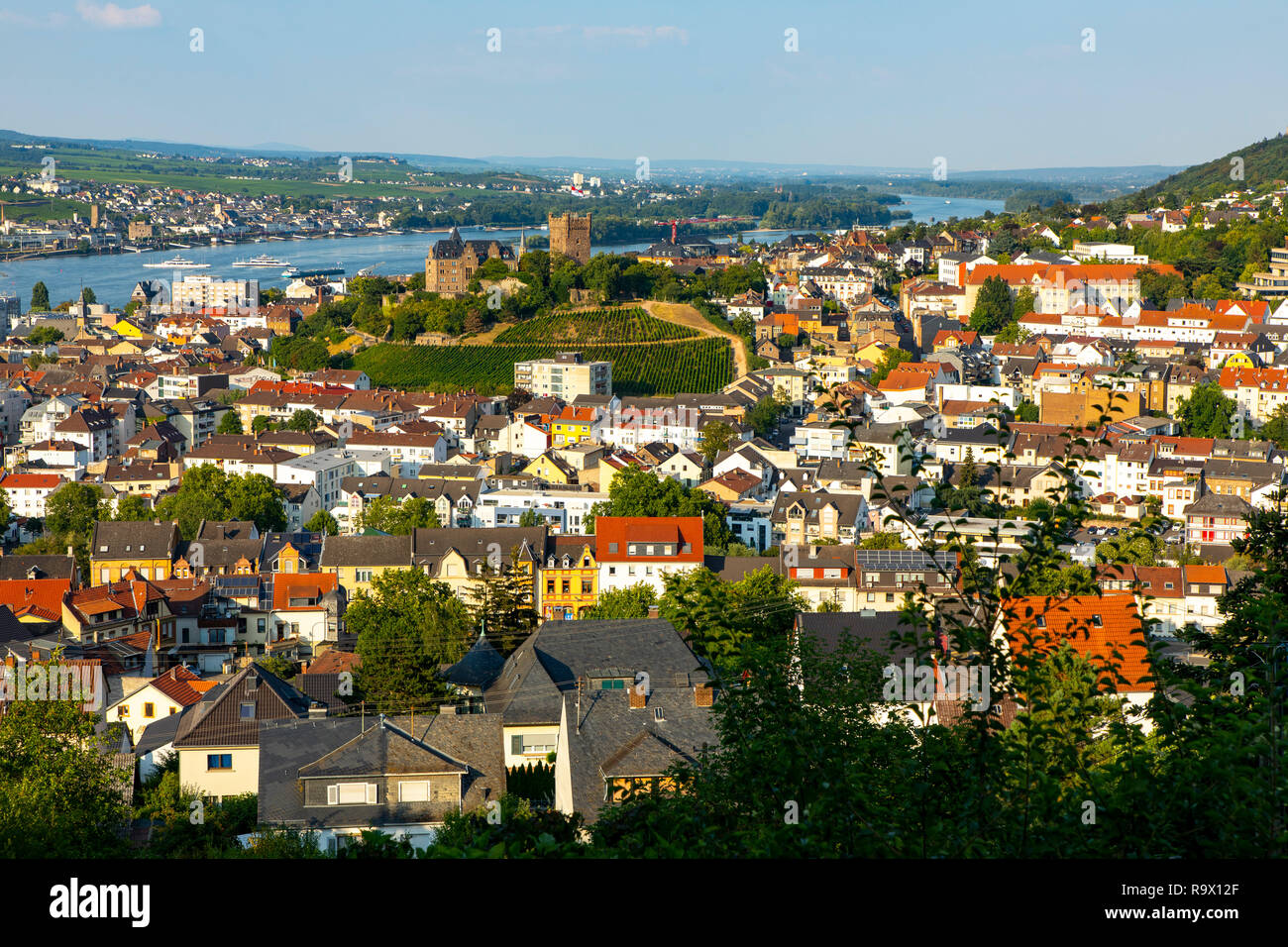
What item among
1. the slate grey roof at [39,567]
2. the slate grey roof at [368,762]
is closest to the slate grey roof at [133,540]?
the slate grey roof at [39,567]

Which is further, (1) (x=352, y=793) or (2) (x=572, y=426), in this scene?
(2) (x=572, y=426)

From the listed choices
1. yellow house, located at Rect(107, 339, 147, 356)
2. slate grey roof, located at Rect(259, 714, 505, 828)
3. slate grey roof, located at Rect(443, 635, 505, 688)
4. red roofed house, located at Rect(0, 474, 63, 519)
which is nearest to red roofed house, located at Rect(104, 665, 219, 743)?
slate grey roof, located at Rect(443, 635, 505, 688)

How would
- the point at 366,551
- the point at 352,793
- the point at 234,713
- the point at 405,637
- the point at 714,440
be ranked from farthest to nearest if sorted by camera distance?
the point at 714,440
the point at 366,551
the point at 405,637
the point at 234,713
the point at 352,793

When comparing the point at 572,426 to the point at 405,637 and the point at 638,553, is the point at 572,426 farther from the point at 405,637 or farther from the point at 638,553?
the point at 405,637

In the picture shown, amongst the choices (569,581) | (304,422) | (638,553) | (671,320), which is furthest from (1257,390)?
(304,422)

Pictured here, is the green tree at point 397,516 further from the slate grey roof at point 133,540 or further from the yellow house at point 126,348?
the yellow house at point 126,348
